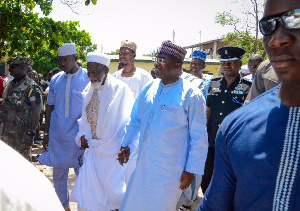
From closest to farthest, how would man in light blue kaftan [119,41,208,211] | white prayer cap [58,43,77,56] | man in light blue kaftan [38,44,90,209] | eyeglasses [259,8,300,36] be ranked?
eyeglasses [259,8,300,36]
man in light blue kaftan [119,41,208,211]
man in light blue kaftan [38,44,90,209]
white prayer cap [58,43,77,56]

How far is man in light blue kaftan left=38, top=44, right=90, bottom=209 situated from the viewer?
17.1 feet

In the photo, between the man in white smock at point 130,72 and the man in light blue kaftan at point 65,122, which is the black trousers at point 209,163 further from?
the man in light blue kaftan at point 65,122

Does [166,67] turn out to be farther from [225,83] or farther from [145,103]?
[225,83]

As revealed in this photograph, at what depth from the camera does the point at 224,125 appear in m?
1.49

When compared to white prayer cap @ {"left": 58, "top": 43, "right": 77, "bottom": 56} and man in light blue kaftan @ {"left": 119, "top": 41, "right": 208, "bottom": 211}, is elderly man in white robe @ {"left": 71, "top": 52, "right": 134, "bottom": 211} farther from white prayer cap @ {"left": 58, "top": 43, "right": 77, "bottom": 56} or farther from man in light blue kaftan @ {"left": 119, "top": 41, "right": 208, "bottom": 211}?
man in light blue kaftan @ {"left": 119, "top": 41, "right": 208, "bottom": 211}

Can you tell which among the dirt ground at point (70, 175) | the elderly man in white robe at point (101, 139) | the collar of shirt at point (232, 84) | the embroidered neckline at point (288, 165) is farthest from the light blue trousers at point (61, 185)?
the embroidered neckline at point (288, 165)

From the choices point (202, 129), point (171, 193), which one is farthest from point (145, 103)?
point (171, 193)

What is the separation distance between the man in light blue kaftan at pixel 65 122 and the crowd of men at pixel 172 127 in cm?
1

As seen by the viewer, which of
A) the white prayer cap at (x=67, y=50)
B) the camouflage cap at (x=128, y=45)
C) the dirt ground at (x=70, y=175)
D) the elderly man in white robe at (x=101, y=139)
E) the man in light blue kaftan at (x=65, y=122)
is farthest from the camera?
the camouflage cap at (x=128, y=45)

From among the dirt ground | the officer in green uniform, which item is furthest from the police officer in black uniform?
the officer in green uniform

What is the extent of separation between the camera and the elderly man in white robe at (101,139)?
15.1ft

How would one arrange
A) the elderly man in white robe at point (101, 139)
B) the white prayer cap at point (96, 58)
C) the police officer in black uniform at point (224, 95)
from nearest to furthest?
the elderly man in white robe at point (101, 139), the white prayer cap at point (96, 58), the police officer in black uniform at point (224, 95)

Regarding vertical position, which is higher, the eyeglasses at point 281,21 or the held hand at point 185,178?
the eyeglasses at point 281,21

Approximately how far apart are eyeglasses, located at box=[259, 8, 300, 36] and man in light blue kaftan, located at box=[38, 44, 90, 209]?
4122 mm
